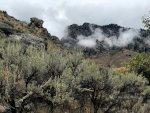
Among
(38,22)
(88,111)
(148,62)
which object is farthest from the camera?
(38,22)

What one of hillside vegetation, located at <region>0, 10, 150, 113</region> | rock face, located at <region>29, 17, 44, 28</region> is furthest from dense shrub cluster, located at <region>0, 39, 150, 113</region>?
rock face, located at <region>29, 17, 44, 28</region>

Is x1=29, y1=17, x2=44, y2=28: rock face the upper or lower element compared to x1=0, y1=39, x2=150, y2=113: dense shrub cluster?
upper

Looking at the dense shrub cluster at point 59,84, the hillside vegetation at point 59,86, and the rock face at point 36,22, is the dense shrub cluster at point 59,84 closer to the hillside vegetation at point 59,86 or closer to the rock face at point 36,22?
the hillside vegetation at point 59,86

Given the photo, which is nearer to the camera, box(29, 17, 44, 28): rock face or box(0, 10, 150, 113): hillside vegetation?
box(0, 10, 150, 113): hillside vegetation

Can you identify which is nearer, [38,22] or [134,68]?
[134,68]

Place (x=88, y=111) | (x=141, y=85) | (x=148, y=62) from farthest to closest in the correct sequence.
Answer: (x=148, y=62) < (x=141, y=85) < (x=88, y=111)

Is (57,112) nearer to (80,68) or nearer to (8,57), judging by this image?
(80,68)

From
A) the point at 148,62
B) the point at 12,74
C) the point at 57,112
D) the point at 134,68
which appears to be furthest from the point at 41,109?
the point at 134,68

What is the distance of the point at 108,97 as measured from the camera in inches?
468

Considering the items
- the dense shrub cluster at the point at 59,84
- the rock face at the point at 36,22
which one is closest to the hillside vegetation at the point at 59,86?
the dense shrub cluster at the point at 59,84

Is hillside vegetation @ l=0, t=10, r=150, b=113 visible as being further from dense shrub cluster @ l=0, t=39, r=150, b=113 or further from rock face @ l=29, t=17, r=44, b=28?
rock face @ l=29, t=17, r=44, b=28

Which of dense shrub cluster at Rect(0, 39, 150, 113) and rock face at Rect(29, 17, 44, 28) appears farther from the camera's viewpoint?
rock face at Rect(29, 17, 44, 28)

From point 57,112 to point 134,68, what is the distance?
36.1ft

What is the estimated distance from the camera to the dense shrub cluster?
8664mm
